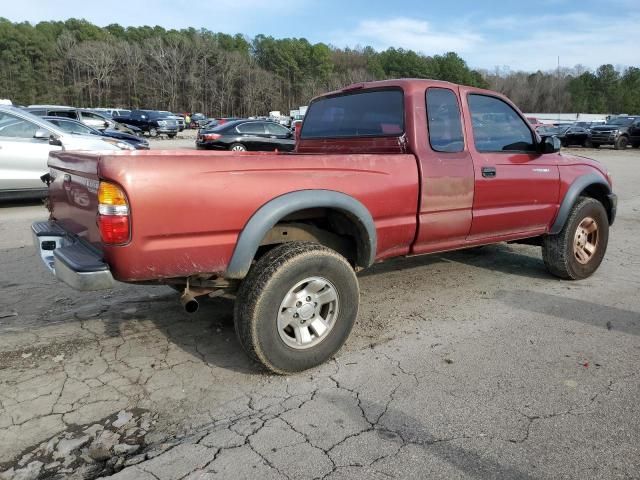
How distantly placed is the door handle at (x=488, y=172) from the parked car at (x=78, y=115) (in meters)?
16.6

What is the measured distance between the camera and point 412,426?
2.61 metres

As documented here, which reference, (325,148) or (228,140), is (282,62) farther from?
(325,148)

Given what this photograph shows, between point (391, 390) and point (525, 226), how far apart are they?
2.44 m

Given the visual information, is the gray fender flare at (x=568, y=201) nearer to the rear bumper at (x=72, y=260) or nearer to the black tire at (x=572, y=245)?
the black tire at (x=572, y=245)

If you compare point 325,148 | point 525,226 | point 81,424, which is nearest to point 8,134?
point 325,148

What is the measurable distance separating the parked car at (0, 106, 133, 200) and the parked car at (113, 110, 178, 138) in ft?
89.2

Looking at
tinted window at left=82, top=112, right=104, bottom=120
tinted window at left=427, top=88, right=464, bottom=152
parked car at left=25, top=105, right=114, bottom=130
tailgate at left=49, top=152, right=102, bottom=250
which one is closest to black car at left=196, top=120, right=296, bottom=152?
parked car at left=25, top=105, right=114, bottom=130

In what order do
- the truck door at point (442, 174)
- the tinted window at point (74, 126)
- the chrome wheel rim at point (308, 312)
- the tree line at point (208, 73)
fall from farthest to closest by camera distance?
the tree line at point (208, 73) → the tinted window at point (74, 126) → the truck door at point (442, 174) → the chrome wheel rim at point (308, 312)

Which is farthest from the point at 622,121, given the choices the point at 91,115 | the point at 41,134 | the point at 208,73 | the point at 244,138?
the point at 208,73

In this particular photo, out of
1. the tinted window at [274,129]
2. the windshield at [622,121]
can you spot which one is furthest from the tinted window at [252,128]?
the windshield at [622,121]

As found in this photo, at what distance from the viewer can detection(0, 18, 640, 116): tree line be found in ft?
267

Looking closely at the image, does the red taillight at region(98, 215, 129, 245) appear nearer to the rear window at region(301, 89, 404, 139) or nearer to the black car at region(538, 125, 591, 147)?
the rear window at region(301, 89, 404, 139)

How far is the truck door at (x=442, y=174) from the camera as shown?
377 cm

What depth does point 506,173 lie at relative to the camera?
4320 millimetres
